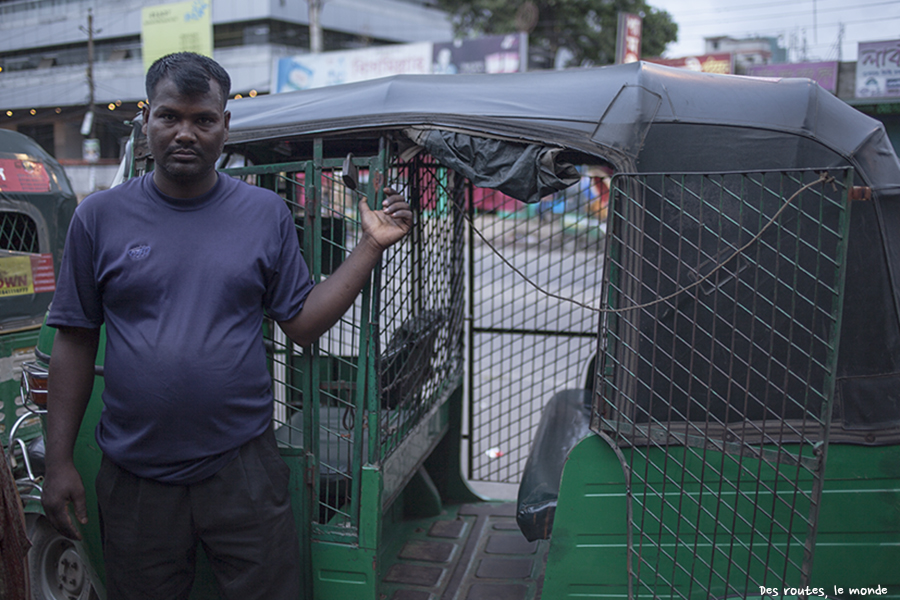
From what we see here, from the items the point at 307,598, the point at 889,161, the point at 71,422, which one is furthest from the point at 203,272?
the point at 889,161

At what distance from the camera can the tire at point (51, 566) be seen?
111 inches

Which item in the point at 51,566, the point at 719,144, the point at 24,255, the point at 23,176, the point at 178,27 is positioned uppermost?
the point at 178,27

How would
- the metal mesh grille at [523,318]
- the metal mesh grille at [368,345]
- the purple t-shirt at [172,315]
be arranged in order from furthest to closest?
the metal mesh grille at [523,318] → the metal mesh grille at [368,345] → the purple t-shirt at [172,315]

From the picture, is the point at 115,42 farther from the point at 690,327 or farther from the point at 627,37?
the point at 690,327

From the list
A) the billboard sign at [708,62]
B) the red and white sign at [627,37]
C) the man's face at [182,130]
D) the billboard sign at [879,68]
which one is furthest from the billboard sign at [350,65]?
the man's face at [182,130]

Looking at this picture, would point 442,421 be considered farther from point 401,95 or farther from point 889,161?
point 889,161

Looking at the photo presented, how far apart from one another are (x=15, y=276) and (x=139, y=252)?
121 inches

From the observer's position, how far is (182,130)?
1.83 m

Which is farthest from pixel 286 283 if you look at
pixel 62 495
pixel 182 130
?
pixel 62 495

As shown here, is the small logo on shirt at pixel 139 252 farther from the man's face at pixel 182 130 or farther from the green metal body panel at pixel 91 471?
the green metal body panel at pixel 91 471

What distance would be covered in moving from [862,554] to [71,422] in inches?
105

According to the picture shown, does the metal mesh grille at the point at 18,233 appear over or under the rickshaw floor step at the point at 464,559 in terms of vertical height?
over

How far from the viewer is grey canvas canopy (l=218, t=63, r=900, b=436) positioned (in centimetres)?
204

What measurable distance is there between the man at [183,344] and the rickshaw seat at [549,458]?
104cm
